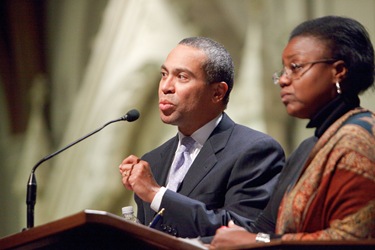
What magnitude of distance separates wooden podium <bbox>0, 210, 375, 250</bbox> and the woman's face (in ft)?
2.09

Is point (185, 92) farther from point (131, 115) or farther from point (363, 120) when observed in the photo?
point (363, 120)

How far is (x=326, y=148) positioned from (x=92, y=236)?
74 cm

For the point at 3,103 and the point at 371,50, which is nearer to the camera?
the point at 371,50

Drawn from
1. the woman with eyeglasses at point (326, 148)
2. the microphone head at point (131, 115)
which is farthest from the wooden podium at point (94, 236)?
the microphone head at point (131, 115)

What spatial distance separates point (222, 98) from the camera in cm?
380

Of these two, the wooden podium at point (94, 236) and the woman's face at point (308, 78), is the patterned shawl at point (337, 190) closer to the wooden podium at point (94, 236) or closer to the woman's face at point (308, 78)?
the woman's face at point (308, 78)

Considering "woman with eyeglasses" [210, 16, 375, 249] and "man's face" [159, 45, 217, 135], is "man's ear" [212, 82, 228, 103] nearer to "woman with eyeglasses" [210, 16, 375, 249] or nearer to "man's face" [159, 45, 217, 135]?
"man's face" [159, 45, 217, 135]

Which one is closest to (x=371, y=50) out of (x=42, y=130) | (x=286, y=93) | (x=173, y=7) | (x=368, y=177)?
(x=286, y=93)

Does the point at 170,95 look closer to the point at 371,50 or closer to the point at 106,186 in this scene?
the point at 371,50

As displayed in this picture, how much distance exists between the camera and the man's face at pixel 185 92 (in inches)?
144

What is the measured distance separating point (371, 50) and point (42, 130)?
3.32 meters

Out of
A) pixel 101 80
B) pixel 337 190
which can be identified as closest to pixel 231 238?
pixel 337 190

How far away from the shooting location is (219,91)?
3.79 meters

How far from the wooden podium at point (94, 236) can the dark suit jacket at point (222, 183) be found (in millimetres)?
846
